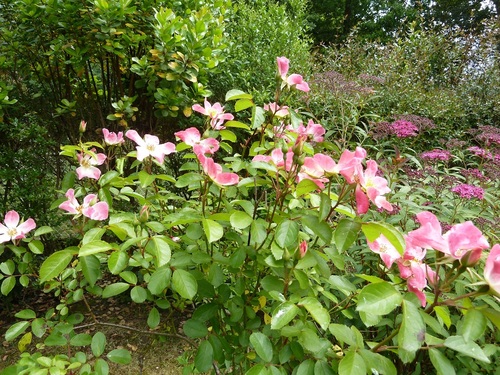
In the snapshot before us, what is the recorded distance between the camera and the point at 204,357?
93 cm

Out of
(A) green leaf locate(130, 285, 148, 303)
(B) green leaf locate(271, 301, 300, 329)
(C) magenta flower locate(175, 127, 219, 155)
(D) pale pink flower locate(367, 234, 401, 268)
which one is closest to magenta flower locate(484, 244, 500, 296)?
(D) pale pink flower locate(367, 234, 401, 268)

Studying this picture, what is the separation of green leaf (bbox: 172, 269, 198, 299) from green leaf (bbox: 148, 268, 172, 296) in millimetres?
19

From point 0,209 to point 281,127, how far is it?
2.17m

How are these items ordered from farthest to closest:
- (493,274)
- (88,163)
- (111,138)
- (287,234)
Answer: (111,138) < (88,163) < (287,234) < (493,274)

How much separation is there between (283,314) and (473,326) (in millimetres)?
337

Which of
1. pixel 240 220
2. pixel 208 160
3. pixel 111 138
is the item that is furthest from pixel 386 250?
pixel 111 138

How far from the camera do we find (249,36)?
371 centimetres

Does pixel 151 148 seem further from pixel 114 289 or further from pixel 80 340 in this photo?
pixel 80 340

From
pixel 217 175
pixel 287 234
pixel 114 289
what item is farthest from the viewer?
pixel 114 289

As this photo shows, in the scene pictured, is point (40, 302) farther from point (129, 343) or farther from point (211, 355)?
point (211, 355)

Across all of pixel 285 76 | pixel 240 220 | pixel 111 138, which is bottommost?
pixel 111 138

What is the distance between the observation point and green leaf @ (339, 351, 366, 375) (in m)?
0.70

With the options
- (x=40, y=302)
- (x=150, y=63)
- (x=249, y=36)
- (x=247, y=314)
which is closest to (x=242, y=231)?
(x=247, y=314)

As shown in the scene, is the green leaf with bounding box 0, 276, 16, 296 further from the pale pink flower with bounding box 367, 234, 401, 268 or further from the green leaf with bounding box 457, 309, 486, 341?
the green leaf with bounding box 457, 309, 486, 341
